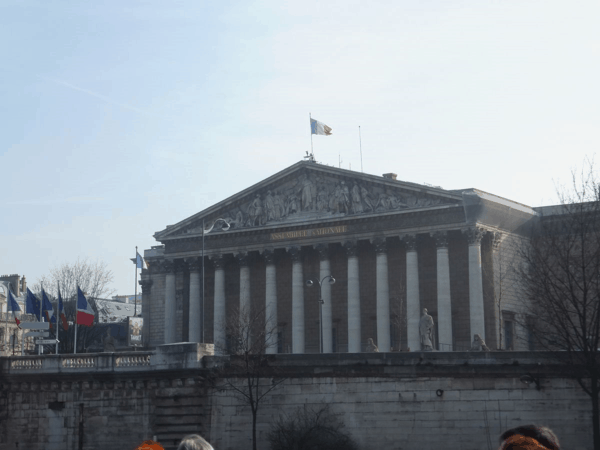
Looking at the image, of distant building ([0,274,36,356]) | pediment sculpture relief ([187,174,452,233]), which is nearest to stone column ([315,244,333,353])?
pediment sculpture relief ([187,174,452,233])

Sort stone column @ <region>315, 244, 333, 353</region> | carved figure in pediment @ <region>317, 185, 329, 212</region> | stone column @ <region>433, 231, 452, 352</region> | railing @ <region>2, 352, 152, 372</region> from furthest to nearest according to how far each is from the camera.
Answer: carved figure in pediment @ <region>317, 185, 329, 212</region>, stone column @ <region>315, 244, 333, 353</region>, stone column @ <region>433, 231, 452, 352</region>, railing @ <region>2, 352, 152, 372</region>

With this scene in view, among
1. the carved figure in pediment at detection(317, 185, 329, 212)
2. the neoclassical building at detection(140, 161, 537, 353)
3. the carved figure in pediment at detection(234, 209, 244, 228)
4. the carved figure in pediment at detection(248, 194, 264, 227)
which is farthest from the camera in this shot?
the carved figure in pediment at detection(234, 209, 244, 228)

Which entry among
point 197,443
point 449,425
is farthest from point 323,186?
point 197,443

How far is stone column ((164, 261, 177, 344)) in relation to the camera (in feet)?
254

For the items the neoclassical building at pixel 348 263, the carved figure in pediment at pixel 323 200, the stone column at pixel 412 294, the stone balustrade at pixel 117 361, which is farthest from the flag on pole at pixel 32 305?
the stone column at pixel 412 294

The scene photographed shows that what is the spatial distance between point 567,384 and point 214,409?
A: 15.1m

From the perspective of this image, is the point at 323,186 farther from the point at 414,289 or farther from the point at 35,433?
the point at 35,433

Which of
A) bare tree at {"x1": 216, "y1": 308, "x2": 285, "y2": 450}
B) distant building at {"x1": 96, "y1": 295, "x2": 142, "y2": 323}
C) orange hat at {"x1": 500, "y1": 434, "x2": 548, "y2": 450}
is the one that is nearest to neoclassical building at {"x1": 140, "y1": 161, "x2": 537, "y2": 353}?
bare tree at {"x1": 216, "y1": 308, "x2": 285, "y2": 450}

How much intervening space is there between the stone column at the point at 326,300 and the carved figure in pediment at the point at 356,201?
3460mm

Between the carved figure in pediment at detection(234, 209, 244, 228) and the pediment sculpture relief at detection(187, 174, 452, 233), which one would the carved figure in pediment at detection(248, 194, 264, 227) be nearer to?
the pediment sculpture relief at detection(187, 174, 452, 233)

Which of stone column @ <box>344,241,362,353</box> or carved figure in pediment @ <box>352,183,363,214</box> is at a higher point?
carved figure in pediment @ <box>352,183,363,214</box>

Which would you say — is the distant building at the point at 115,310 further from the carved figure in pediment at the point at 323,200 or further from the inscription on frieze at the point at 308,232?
the carved figure in pediment at the point at 323,200

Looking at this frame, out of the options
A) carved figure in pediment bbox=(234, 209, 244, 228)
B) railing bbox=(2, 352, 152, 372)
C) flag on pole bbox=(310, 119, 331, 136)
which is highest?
flag on pole bbox=(310, 119, 331, 136)

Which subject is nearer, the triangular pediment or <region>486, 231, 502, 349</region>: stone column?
<region>486, 231, 502, 349</region>: stone column
